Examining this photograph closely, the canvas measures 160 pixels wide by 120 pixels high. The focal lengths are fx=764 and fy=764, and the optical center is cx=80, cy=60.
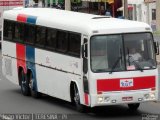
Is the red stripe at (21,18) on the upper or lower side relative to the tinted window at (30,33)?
upper

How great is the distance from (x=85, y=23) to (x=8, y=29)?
7.12 meters

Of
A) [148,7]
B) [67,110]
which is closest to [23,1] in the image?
[148,7]

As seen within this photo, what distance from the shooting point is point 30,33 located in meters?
24.0

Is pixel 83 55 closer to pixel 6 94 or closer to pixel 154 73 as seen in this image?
pixel 154 73

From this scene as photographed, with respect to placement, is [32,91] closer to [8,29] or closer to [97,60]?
[8,29]

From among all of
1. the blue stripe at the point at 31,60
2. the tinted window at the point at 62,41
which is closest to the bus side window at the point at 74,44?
the tinted window at the point at 62,41

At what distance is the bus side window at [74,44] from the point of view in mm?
19750

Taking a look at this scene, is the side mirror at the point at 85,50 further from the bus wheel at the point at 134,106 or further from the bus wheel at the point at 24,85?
the bus wheel at the point at 24,85

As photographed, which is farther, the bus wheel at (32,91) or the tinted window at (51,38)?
the bus wheel at (32,91)

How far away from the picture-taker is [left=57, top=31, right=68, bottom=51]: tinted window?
819 inches

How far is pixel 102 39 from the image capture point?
Answer: 61.9 feet

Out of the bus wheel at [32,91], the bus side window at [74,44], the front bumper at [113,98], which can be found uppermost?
the bus side window at [74,44]

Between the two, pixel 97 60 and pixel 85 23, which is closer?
pixel 97 60

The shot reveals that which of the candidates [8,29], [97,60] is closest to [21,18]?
[8,29]
